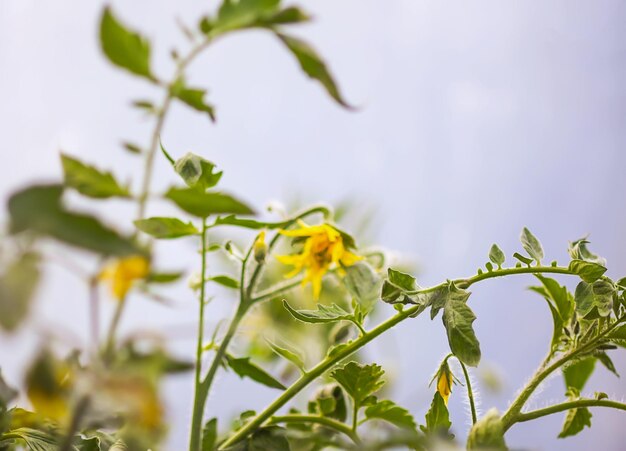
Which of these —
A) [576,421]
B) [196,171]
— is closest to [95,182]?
[196,171]

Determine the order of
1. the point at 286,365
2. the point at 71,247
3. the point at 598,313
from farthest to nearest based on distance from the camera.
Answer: the point at 286,365 → the point at 598,313 → the point at 71,247

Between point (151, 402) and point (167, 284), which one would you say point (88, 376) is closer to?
point (151, 402)

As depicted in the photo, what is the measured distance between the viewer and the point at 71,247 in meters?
0.14

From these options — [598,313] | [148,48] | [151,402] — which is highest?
[148,48]

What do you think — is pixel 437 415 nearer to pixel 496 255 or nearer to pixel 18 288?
pixel 496 255

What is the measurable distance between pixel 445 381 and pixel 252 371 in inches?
3.7

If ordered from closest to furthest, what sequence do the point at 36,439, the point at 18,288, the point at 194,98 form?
the point at 18,288
the point at 36,439
the point at 194,98

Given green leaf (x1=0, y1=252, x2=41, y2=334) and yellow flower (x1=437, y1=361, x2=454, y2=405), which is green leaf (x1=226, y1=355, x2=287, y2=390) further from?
green leaf (x1=0, y1=252, x2=41, y2=334)

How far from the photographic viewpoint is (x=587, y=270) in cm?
27

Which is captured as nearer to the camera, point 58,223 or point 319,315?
point 58,223

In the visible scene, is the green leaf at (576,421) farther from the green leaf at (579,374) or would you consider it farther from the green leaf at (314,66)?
the green leaf at (314,66)

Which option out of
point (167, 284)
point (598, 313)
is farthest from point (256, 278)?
point (598, 313)

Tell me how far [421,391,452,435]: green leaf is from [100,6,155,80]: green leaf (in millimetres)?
234

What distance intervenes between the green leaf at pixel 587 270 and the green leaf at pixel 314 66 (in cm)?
14
